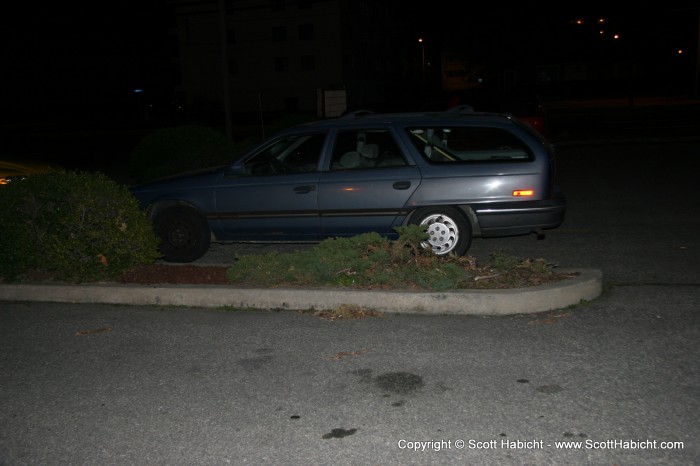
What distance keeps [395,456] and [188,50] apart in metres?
61.6

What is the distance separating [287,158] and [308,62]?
52.0 meters

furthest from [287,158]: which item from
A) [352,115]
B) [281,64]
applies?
[281,64]

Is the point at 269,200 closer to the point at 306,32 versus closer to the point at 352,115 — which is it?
the point at 352,115

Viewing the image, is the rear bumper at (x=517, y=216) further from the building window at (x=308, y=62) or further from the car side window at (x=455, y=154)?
the building window at (x=308, y=62)

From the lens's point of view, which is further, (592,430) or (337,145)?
(337,145)

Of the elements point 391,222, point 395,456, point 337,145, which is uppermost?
point 337,145

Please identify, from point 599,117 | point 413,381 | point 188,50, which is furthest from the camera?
point 188,50

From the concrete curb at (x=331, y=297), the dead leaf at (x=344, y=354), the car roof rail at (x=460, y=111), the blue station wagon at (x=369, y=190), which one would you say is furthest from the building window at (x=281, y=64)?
the dead leaf at (x=344, y=354)

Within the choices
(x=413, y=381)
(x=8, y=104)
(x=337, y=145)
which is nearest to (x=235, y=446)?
(x=413, y=381)

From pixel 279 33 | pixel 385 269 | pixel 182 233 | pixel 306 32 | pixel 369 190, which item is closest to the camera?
pixel 385 269

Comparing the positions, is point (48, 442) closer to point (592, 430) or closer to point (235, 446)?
point (235, 446)

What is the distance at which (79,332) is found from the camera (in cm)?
641

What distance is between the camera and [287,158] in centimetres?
912

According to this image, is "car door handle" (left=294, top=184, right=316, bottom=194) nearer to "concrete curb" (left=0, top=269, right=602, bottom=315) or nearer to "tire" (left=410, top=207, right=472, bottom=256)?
"tire" (left=410, top=207, right=472, bottom=256)
